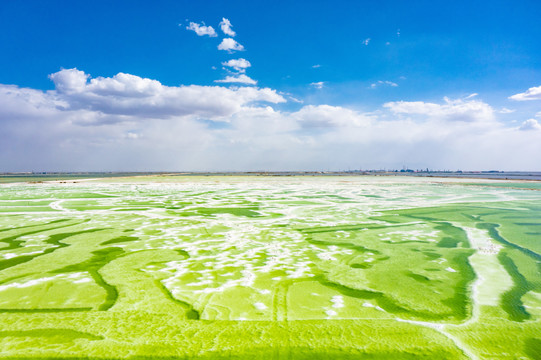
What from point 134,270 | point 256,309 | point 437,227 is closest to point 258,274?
point 256,309

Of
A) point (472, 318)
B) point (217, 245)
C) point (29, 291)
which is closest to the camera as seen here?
point (472, 318)

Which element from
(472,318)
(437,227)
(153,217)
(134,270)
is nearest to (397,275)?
(472,318)

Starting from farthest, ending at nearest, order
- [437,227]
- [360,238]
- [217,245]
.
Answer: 1. [437,227]
2. [360,238]
3. [217,245]

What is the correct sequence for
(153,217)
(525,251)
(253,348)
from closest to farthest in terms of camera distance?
(253,348), (525,251), (153,217)

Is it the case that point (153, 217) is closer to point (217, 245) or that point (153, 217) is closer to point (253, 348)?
point (217, 245)

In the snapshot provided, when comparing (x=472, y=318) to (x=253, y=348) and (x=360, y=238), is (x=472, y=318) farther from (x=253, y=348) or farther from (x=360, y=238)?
(x=360, y=238)

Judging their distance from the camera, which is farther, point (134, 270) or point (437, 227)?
point (437, 227)
